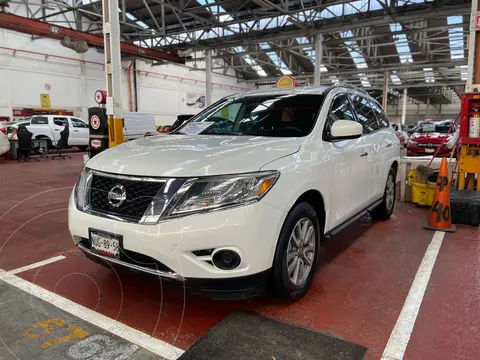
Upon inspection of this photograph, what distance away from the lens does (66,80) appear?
719 inches

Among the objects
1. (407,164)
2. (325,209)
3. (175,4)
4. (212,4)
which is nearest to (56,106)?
(175,4)

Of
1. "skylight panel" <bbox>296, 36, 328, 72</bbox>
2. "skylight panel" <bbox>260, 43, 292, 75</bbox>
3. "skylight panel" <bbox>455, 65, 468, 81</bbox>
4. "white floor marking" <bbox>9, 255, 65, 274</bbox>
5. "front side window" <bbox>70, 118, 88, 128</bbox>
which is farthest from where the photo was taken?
"skylight panel" <bbox>260, 43, 292, 75</bbox>

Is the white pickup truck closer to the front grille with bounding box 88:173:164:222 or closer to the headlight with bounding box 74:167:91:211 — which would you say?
the headlight with bounding box 74:167:91:211

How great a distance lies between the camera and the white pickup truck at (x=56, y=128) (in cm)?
1427

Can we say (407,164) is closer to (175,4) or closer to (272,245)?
(272,245)

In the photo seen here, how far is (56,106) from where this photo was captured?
59.0 ft

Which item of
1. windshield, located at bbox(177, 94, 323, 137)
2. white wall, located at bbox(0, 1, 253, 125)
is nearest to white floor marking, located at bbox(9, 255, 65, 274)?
windshield, located at bbox(177, 94, 323, 137)

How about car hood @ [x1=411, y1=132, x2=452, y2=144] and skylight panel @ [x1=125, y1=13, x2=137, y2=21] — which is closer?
car hood @ [x1=411, y1=132, x2=452, y2=144]

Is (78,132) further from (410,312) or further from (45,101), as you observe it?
(410,312)

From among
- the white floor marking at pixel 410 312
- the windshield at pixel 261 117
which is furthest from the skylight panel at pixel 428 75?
the windshield at pixel 261 117

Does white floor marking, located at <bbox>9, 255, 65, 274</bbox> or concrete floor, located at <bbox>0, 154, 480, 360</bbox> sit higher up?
white floor marking, located at <bbox>9, 255, 65, 274</bbox>

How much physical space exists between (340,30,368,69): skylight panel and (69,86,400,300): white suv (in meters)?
17.0

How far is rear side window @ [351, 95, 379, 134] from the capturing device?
393 centimetres

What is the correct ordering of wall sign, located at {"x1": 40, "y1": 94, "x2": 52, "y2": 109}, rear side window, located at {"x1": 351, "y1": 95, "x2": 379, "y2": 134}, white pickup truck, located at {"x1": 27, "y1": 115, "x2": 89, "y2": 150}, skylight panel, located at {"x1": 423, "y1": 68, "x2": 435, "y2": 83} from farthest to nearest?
skylight panel, located at {"x1": 423, "y1": 68, "x2": 435, "y2": 83} < wall sign, located at {"x1": 40, "y1": 94, "x2": 52, "y2": 109} < white pickup truck, located at {"x1": 27, "y1": 115, "x2": 89, "y2": 150} < rear side window, located at {"x1": 351, "y1": 95, "x2": 379, "y2": 134}
